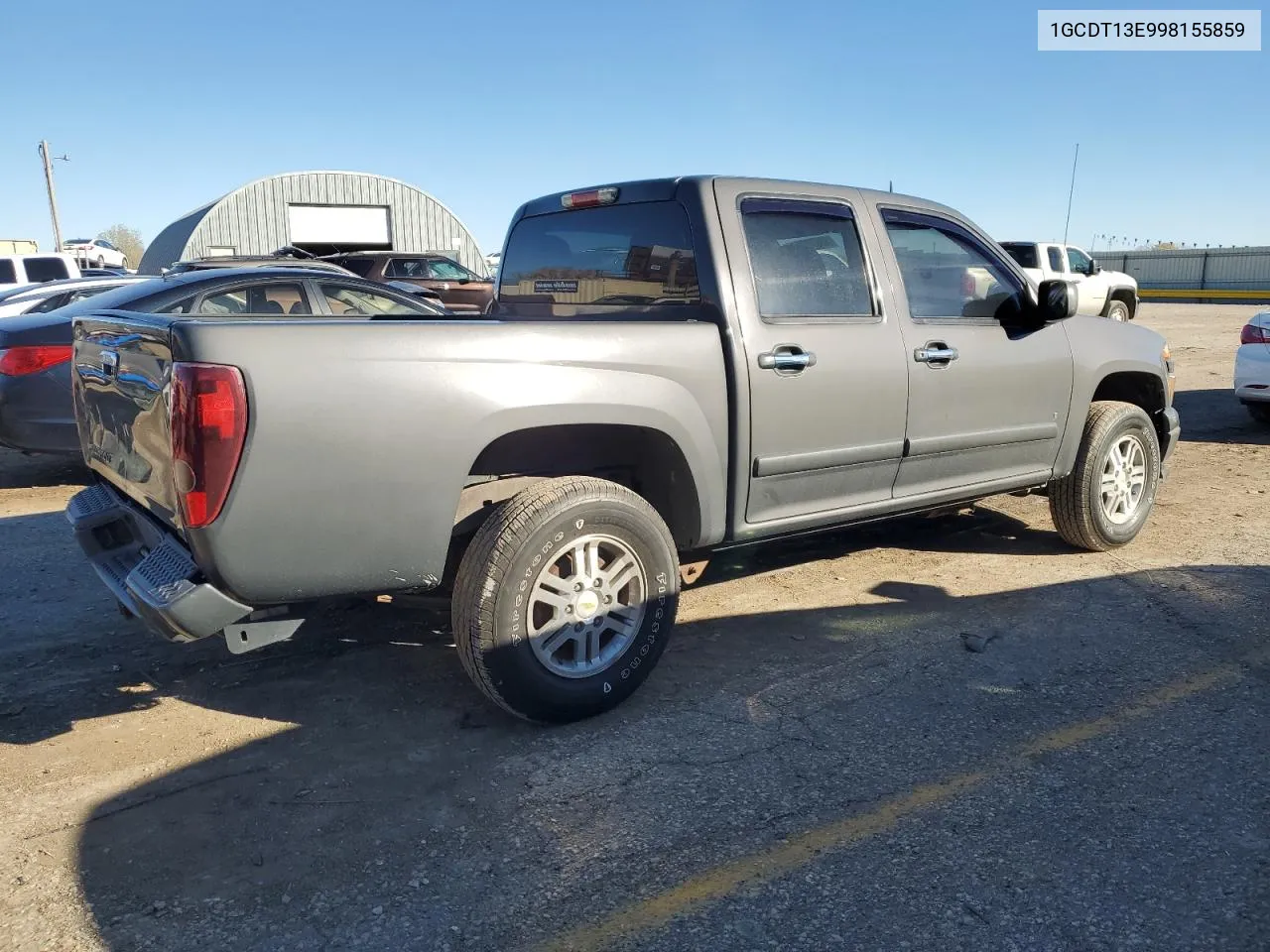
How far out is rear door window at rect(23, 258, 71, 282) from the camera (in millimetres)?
17594

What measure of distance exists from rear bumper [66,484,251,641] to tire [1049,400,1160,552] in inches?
168

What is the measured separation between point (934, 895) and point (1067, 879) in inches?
14.5

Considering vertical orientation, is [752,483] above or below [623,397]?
below

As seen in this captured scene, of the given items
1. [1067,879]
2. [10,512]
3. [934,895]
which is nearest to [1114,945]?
[1067,879]

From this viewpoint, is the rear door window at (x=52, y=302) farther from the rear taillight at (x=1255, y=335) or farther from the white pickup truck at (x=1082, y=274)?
the white pickup truck at (x=1082, y=274)

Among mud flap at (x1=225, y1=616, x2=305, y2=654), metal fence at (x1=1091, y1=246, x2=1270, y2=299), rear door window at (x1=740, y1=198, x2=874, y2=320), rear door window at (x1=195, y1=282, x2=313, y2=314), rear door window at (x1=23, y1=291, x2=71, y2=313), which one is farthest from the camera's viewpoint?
metal fence at (x1=1091, y1=246, x2=1270, y2=299)

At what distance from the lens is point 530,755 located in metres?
3.26

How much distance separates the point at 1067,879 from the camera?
2.54m

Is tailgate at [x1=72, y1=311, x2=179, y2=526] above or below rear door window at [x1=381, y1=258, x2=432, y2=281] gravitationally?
below

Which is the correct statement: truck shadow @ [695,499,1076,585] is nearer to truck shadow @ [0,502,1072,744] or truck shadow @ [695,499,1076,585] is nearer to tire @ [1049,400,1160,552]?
truck shadow @ [0,502,1072,744]

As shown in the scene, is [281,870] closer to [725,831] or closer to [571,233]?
[725,831]

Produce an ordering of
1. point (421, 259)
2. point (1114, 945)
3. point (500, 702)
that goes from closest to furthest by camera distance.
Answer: point (1114, 945) → point (500, 702) → point (421, 259)

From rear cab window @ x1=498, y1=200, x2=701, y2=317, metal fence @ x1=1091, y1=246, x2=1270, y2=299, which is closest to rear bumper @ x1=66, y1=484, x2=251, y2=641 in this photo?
rear cab window @ x1=498, y1=200, x2=701, y2=317

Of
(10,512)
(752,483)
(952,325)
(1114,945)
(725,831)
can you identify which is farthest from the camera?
(10,512)
